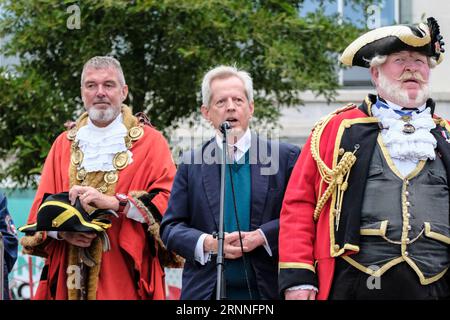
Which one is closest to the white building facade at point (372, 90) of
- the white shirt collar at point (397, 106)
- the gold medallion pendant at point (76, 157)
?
the gold medallion pendant at point (76, 157)

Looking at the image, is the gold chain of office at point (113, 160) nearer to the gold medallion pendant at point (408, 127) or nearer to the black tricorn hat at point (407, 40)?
the black tricorn hat at point (407, 40)

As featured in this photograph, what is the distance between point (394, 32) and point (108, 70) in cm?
195

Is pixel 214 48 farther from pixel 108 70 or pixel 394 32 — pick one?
pixel 394 32

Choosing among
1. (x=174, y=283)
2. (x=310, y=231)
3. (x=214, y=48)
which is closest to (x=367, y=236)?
(x=310, y=231)

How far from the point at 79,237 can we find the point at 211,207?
88cm

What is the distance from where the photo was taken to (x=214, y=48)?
437 inches

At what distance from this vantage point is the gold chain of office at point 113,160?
7648 mm

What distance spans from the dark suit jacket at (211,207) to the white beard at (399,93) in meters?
0.89

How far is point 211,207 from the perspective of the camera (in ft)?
23.1

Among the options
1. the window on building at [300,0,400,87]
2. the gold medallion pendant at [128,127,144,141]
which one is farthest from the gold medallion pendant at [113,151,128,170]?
the window on building at [300,0,400,87]

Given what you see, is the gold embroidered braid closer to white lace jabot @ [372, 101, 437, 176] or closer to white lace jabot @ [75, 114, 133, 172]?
white lace jabot @ [372, 101, 437, 176]

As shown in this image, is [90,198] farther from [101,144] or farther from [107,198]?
[101,144]

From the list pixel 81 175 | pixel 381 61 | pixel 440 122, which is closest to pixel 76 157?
pixel 81 175

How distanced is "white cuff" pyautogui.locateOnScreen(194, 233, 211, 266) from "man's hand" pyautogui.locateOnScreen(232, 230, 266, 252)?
162 mm
